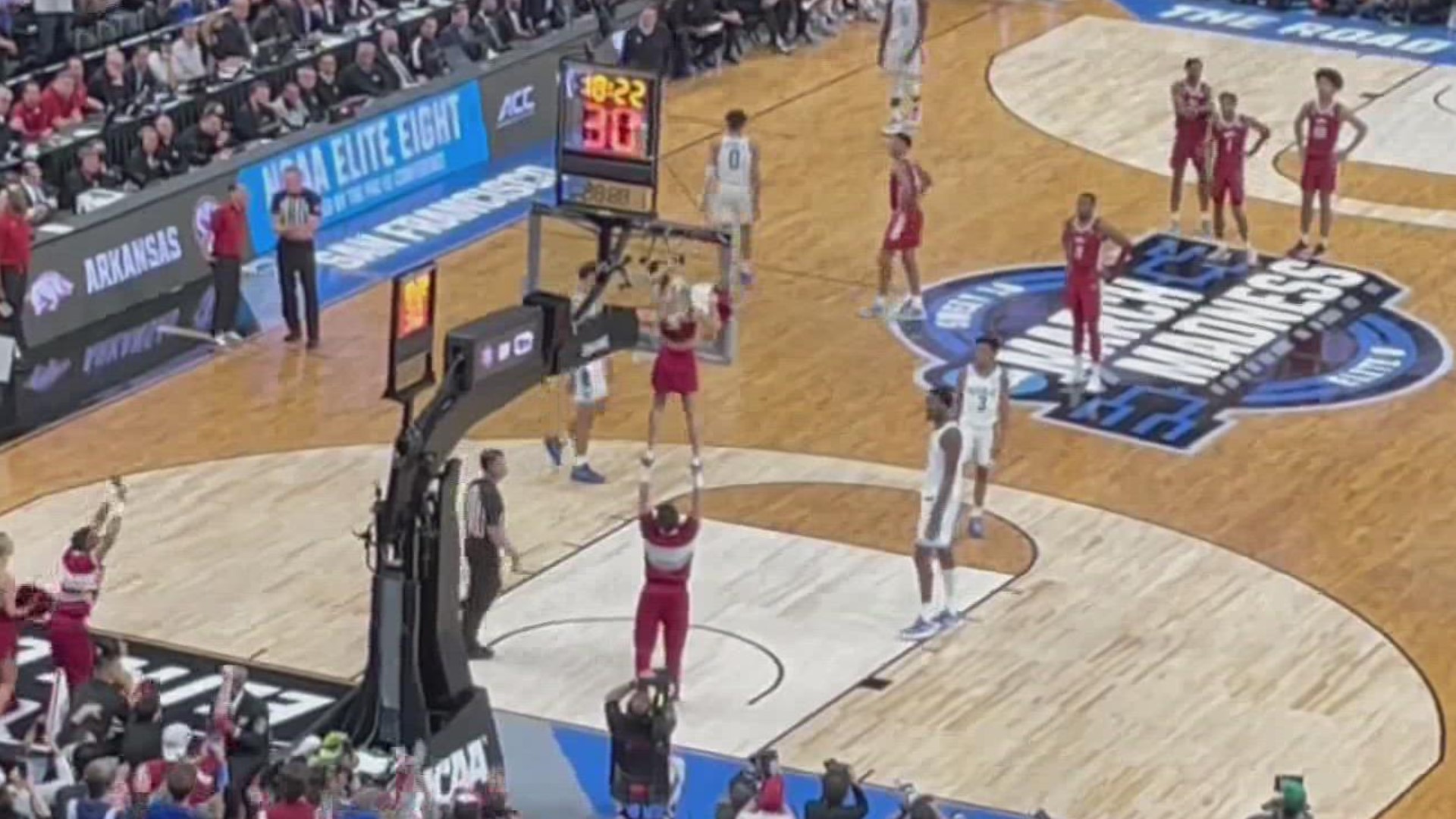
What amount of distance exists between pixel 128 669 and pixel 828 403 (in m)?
7.34

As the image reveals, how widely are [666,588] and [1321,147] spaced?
11607mm

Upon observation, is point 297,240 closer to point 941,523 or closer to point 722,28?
point 941,523

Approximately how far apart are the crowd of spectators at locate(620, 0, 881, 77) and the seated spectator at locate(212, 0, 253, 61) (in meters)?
4.58

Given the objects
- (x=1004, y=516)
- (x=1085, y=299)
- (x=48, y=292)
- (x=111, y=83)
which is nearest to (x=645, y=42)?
(x=111, y=83)

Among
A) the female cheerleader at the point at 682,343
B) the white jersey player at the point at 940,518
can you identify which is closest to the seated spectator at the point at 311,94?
the female cheerleader at the point at 682,343

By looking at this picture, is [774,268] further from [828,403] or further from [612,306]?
[612,306]

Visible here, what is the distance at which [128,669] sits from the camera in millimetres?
20906

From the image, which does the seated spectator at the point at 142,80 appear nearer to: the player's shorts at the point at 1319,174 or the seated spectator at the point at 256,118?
the seated spectator at the point at 256,118

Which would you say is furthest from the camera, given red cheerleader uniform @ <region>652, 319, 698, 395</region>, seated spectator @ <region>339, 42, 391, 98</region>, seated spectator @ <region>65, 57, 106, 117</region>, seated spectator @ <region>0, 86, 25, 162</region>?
seated spectator @ <region>339, 42, 391, 98</region>

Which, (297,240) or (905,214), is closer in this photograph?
(297,240)

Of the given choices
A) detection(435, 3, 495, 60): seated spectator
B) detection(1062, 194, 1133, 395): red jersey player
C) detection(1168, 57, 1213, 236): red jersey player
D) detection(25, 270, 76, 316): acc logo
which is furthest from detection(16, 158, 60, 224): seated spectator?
detection(1168, 57, 1213, 236): red jersey player

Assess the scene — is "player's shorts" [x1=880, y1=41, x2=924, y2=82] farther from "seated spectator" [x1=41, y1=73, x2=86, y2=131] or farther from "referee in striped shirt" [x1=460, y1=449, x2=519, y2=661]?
"referee in striped shirt" [x1=460, y1=449, x2=519, y2=661]

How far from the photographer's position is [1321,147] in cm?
2948

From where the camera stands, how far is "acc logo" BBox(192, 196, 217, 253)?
1137 inches
